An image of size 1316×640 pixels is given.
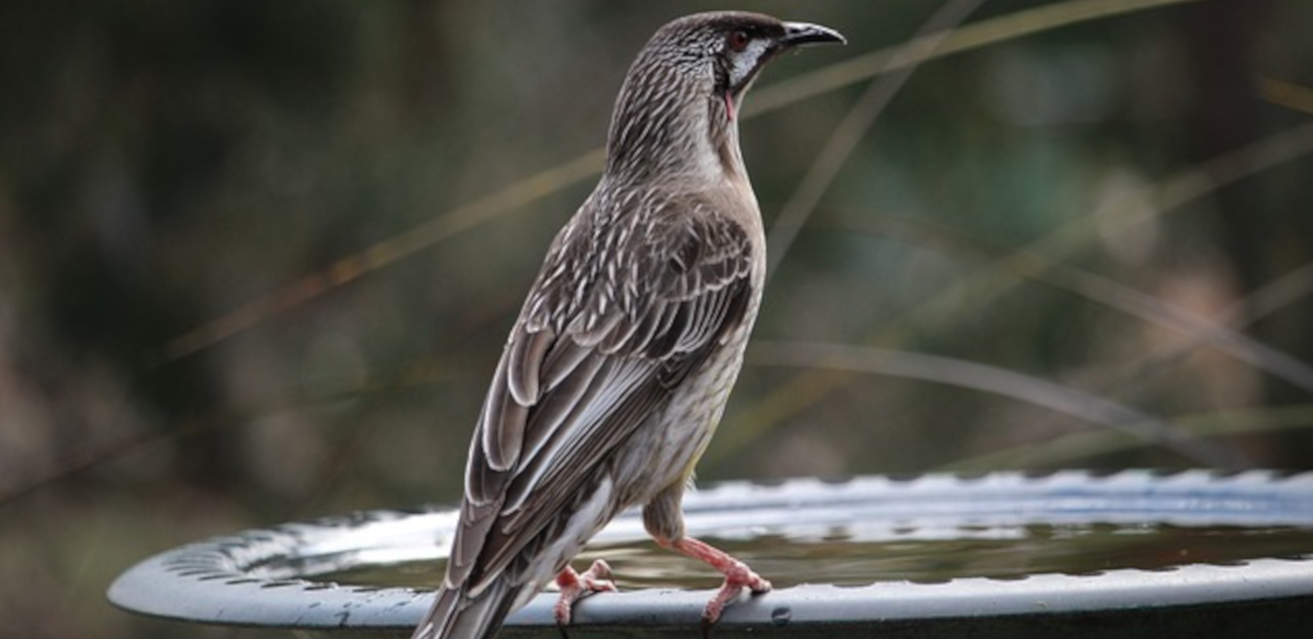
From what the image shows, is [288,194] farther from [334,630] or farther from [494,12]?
[334,630]

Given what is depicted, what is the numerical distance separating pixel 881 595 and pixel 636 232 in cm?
132

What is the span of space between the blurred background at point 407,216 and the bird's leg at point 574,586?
12.0 ft

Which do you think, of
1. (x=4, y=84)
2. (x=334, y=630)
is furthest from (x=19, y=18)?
(x=334, y=630)

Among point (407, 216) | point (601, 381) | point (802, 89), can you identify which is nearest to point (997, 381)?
point (802, 89)

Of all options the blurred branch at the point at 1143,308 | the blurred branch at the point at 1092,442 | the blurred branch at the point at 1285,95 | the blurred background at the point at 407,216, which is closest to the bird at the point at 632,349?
the blurred branch at the point at 1143,308

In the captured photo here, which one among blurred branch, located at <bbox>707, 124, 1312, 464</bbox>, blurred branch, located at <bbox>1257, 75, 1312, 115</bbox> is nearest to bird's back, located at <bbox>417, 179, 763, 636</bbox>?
blurred branch, located at <bbox>707, 124, 1312, 464</bbox>

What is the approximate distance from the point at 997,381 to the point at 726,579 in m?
1.46

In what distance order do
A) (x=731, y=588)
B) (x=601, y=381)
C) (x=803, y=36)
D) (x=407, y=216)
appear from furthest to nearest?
(x=407, y=216)
(x=803, y=36)
(x=601, y=381)
(x=731, y=588)

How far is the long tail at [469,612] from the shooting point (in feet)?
10.3

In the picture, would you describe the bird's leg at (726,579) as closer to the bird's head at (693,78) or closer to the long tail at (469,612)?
the long tail at (469,612)

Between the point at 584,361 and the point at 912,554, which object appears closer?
the point at 584,361

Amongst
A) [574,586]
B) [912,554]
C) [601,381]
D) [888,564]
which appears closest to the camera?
[574,586]

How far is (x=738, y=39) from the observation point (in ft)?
14.7

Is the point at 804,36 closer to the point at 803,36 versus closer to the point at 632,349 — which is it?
the point at 803,36
